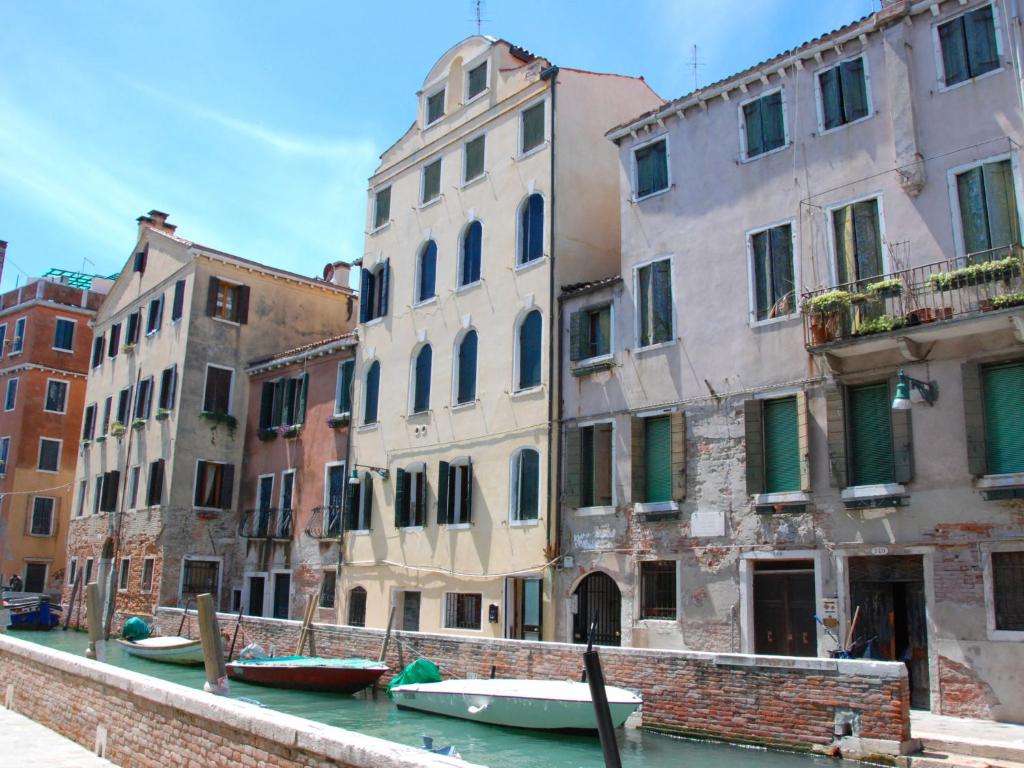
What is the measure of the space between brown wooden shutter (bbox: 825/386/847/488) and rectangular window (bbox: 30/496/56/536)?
33.7 metres

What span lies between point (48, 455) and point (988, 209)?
1443 inches

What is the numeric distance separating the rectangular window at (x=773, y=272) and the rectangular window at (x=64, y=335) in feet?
110

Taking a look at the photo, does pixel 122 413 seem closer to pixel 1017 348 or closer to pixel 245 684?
pixel 245 684

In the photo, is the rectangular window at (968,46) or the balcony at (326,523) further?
the balcony at (326,523)

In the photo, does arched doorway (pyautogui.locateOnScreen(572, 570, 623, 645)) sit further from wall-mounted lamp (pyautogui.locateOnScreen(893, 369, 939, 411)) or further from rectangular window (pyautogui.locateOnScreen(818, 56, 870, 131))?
rectangular window (pyautogui.locateOnScreen(818, 56, 870, 131))

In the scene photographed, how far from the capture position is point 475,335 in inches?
849

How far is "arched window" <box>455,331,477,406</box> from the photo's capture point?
2138 centimetres

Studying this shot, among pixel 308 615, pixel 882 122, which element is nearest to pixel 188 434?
pixel 308 615

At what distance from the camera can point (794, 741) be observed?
12.1 meters

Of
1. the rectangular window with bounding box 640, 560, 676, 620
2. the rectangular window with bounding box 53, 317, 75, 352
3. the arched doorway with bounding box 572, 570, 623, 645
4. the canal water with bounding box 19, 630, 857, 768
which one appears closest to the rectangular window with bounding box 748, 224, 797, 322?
the rectangular window with bounding box 640, 560, 676, 620

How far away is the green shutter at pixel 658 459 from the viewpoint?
55.6 feet

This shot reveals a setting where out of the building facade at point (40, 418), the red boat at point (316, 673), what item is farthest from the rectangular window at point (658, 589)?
the building facade at point (40, 418)

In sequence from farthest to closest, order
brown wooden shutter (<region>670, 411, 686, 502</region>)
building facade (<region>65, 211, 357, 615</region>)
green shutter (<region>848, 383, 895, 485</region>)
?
building facade (<region>65, 211, 357, 615</region>), brown wooden shutter (<region>670, 411, 686, 502</region>), green shutter (<region>848, 383, 895, 485</region>)

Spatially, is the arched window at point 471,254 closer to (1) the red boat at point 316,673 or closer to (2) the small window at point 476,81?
(2) the small window at point 476,81
